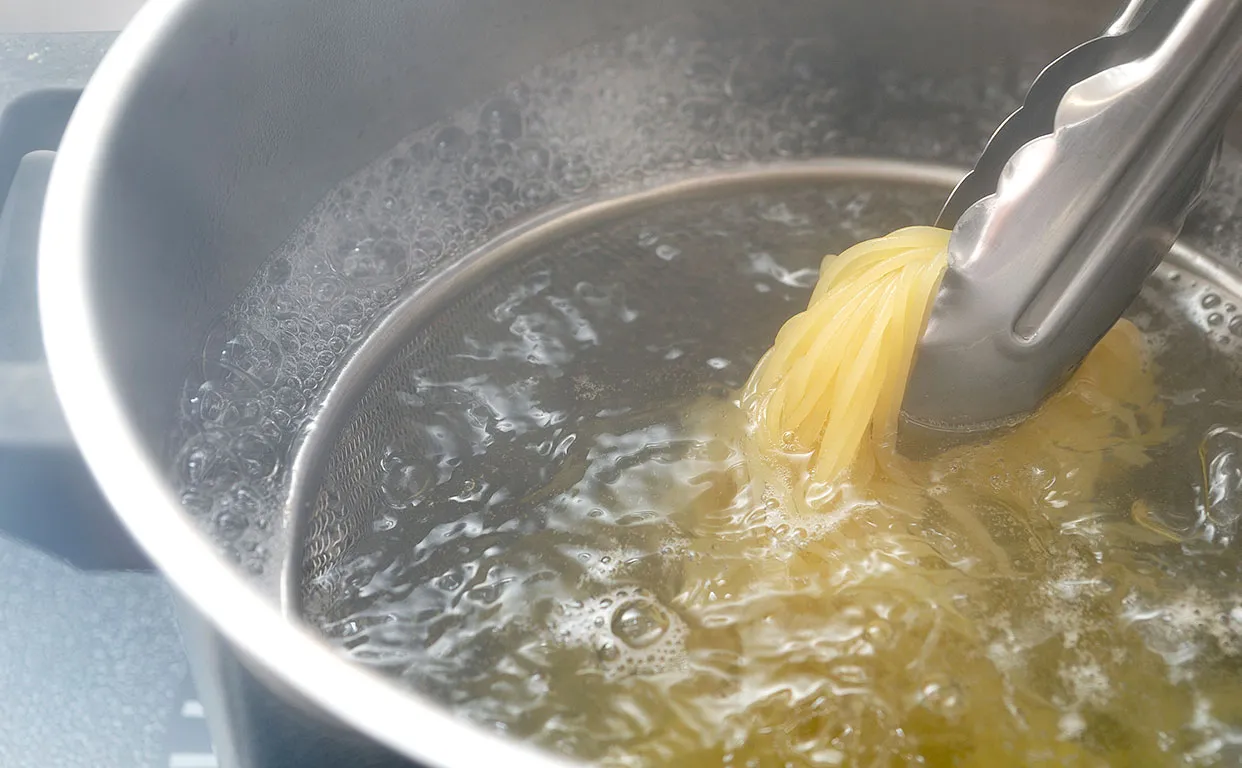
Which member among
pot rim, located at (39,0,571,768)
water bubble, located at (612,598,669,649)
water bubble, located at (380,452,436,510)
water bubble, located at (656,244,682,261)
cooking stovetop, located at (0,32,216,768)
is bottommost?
cooking stovetop, located at (0,32,216,768)

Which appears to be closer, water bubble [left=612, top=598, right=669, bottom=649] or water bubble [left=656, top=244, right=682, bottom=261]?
water bubble [left=612, top=598, right=669, bottom=649]

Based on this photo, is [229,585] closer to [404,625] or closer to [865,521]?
[404,625]

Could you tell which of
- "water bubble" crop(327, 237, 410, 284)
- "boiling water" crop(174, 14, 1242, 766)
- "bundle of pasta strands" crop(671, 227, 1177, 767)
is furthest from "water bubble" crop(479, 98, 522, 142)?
"bundle of pasta strands" crop(671, 227, 1177, 767)

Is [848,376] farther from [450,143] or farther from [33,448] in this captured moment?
[33,448]

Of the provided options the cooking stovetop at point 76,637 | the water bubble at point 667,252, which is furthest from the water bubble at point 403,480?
the water bubble at point 667,252

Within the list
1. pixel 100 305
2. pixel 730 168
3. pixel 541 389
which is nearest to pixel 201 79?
pixel 100 305

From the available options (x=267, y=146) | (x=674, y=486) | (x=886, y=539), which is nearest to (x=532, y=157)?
(x=267, y=146)

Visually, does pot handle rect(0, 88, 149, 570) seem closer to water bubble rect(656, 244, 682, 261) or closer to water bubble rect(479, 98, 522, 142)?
water bubble rect(479, 98, 522, 142)
